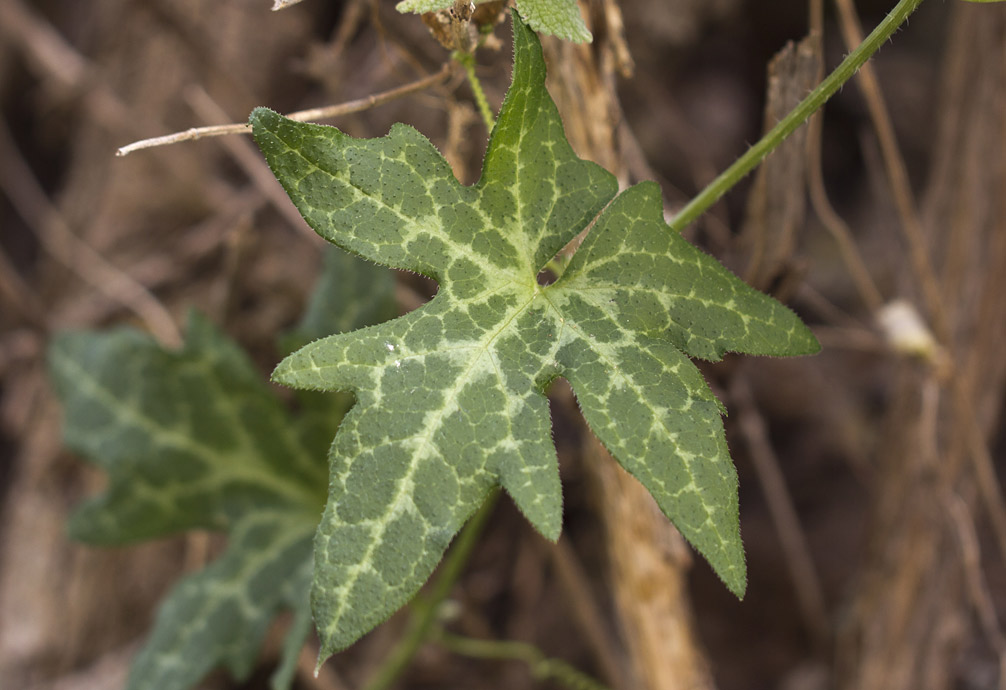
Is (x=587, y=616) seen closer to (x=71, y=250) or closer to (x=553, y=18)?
(x=553, y=18)

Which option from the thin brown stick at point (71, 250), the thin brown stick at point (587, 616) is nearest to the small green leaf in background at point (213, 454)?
the thin brown stick at point (71, 250)

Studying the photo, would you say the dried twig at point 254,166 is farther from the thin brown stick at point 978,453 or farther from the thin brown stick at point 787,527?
the thin brown stick at point 978,453

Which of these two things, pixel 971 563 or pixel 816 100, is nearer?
pixel 816 100

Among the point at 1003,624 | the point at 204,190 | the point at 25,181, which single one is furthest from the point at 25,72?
the point at 1003,624

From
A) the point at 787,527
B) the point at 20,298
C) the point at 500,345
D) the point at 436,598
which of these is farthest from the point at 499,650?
the point at 20,298

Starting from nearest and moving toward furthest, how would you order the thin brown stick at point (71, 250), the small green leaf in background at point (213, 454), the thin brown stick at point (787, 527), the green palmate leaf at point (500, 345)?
1. the green palmate leaf at point (500, 345)
2. the small green leaf in background at point (213, 454)
3. the thin brown stick at point (787, 527)
4. the thin brown stick at point (71, 250)

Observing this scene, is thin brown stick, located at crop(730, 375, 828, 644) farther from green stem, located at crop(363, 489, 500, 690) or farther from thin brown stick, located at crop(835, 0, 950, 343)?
green stem, located at crop(363, 489, 500, 690)

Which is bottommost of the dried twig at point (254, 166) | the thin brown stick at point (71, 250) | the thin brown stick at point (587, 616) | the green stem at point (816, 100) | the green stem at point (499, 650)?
the green stem at point (499, 650)
